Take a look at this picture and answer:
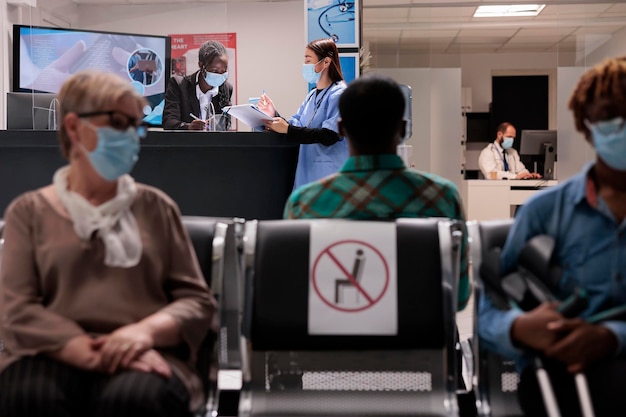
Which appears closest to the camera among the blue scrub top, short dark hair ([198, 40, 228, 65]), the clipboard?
the clipboard

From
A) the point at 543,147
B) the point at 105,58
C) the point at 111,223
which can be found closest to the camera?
the point at 111,223

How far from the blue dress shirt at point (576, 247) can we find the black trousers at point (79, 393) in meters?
0.68

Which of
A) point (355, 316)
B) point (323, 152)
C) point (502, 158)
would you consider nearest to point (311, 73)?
point (323, 152)

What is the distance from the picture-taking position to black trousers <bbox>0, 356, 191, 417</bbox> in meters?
1.40

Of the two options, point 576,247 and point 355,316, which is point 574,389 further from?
point 355,316

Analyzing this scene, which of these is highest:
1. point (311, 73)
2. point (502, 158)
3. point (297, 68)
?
point (297, 68)

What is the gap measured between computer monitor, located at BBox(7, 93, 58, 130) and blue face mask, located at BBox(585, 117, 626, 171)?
328cm

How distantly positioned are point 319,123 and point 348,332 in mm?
2401

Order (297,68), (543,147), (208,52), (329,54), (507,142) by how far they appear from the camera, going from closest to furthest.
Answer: (329,54), (208,52), (297,68), (543,147), (507,142)

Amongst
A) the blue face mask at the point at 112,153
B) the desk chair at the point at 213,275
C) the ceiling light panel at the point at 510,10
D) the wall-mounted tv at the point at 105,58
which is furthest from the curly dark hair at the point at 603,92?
the ceiling light panel at the point at 510,10

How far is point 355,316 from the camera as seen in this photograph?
1614 mm

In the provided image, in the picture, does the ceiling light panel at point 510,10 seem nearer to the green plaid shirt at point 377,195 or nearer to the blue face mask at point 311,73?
the blue face mask at point 311,73

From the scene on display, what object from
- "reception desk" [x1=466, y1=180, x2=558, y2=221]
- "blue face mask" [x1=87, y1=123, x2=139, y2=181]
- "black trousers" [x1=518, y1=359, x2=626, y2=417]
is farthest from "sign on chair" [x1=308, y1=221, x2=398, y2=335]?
"reception desk" [x1=466, y1=180, x2=558, y2=221]

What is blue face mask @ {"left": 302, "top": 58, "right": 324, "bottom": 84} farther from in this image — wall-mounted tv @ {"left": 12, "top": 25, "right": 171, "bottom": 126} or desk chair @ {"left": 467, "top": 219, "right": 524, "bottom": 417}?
desk chair @ {"left": 467, "top": 219, "right": 524, "bottom": 417}
